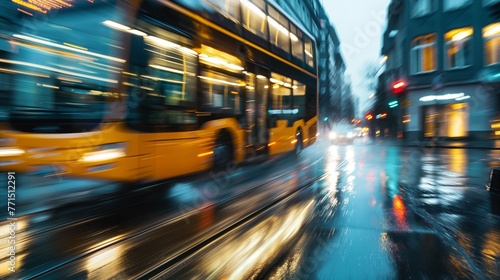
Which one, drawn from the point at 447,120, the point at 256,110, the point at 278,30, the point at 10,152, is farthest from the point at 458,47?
the point at 10,152

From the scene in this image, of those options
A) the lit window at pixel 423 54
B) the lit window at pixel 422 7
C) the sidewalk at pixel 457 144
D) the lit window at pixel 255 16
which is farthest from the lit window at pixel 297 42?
the lit window at pixel 422 7

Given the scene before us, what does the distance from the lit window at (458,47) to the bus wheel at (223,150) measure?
2359 cm

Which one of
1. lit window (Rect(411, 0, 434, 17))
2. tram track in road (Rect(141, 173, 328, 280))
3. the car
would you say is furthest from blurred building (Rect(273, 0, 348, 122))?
tram track in road (Rect(141, 173, 328, 280))

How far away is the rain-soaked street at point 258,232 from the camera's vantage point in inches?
A: 133

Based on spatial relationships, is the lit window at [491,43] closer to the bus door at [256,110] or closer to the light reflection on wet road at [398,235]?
the light reflection on wet road at [398,235]

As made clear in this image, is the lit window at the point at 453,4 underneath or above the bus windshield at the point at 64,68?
above

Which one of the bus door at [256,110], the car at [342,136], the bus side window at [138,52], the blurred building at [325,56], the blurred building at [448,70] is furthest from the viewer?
the blurred building at [325,56]

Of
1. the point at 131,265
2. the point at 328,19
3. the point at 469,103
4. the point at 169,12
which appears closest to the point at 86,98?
the point at 169,12

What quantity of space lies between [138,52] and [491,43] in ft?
85.4

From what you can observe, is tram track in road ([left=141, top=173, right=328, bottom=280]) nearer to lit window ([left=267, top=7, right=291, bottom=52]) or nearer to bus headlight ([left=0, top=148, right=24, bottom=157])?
bus headlight ([left=0, top=148, right=24, bottom=157])

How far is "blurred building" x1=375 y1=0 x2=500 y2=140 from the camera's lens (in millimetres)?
23969

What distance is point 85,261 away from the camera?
3588 mm

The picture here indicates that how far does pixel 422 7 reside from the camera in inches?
1098

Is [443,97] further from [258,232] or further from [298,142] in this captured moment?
[258,232]
